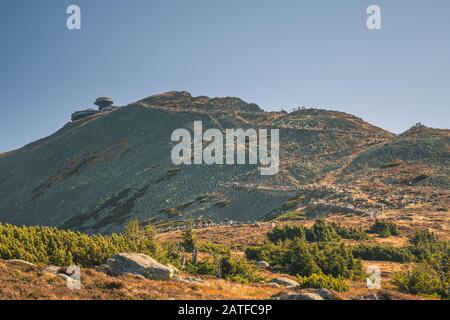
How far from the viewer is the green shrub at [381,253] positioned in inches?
1387

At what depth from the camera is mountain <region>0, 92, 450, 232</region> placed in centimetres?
7031

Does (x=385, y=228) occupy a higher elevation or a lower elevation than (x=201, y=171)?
lower

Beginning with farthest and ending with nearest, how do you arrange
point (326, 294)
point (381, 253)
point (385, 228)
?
point (385, 228), point (381, 253), point (326, 294)

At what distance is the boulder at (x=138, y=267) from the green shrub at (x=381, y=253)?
19.8 metres

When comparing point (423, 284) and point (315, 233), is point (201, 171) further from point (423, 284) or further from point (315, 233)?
point (423, 284)

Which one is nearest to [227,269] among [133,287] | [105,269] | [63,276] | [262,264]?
[262,264]

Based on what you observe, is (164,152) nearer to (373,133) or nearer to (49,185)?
(49,185)

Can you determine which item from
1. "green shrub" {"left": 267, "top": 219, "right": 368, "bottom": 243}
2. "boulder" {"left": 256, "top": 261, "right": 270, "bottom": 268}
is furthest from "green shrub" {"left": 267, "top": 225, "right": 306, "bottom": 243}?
"boulder" {"left": 256, "top": 261, "right": 270, "bottom": 268}

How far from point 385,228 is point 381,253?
9551 mm

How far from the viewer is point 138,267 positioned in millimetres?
22469

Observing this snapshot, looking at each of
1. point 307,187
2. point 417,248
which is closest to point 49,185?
point 307,187

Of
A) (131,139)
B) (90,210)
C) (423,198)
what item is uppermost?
(131,139)

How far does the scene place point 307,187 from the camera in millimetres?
72812

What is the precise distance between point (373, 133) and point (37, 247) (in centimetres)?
9870
